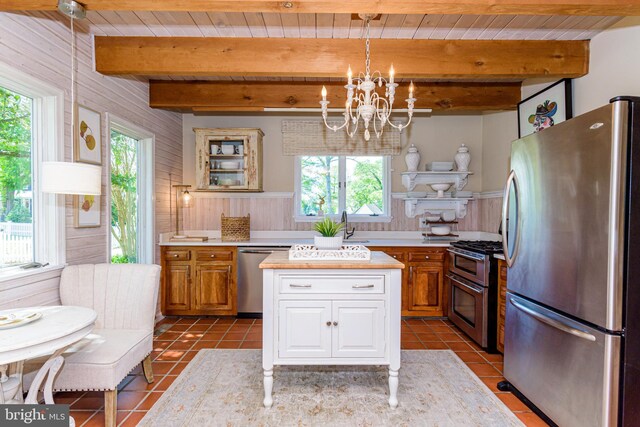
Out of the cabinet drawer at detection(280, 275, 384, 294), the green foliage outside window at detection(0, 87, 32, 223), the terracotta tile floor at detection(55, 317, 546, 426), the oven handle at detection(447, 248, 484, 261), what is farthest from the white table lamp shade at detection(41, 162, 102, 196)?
the oven handle at detection(447, 248, 484, 261)

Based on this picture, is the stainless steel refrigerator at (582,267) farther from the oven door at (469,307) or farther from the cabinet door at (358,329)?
the cabinet door at (358,329)

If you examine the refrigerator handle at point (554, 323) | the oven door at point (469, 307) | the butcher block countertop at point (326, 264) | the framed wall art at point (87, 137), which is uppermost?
the framed wall art at point (87, 137)

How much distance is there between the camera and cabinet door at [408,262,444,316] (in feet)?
13.1

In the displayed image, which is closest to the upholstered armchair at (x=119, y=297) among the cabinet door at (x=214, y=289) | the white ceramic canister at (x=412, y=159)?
the cabinet door at (x=214, y=289)

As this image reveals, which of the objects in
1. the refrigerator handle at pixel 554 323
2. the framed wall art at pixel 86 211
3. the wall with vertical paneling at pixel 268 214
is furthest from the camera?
the wall with vertical paneling at pixel 268 214

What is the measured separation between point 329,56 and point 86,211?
2.26m

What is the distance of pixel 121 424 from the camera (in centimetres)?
206

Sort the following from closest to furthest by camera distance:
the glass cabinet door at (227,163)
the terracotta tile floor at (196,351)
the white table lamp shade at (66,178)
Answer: the white table lamp shade at (66,178), the terracotta tile floor at (196,351), the glass cabinet door at (227,163)

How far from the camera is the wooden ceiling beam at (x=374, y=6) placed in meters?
1.85

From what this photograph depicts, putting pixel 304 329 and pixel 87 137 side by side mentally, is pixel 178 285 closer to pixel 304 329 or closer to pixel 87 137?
pixel 87 137

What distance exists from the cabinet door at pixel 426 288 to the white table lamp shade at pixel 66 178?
3208 millimetres

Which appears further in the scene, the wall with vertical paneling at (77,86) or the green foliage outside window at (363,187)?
the green foliage outside window at (363,187)

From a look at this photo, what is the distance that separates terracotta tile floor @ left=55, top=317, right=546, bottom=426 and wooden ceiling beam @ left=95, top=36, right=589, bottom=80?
2.36m

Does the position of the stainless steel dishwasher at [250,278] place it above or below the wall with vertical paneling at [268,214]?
below
